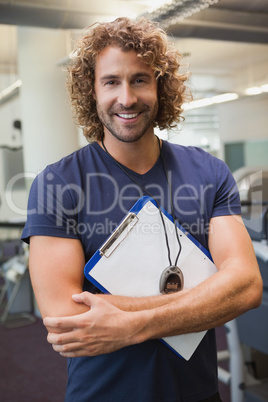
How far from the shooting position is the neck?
119cm

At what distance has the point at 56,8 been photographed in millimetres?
3648

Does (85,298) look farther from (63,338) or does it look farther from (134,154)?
(134,154)

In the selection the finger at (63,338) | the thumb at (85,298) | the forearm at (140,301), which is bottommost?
the finger at (63,338)

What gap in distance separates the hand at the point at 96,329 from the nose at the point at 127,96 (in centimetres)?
51

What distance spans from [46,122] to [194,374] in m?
4.04

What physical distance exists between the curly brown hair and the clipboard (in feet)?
1.15

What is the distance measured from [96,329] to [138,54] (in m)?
0.72

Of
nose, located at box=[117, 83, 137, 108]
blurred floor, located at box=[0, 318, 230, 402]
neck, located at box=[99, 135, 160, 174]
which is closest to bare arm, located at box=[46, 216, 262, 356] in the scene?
neck, located at box=[99, 135, 160, 174]

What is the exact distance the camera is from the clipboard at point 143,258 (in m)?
1.08

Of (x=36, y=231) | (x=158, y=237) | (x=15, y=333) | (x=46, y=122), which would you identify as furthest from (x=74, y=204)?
(x=46, y=122)

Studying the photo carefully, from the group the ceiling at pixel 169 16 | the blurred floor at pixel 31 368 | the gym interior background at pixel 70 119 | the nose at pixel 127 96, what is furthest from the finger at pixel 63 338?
the ceiling at pixel 169 16

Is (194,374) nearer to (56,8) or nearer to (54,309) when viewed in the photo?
(54,309)

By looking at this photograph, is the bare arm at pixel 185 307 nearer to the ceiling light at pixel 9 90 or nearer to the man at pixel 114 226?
the man at pixel 114 226

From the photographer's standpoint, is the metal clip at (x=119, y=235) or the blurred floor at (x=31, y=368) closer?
the metal clip at (x=119, y=235)
